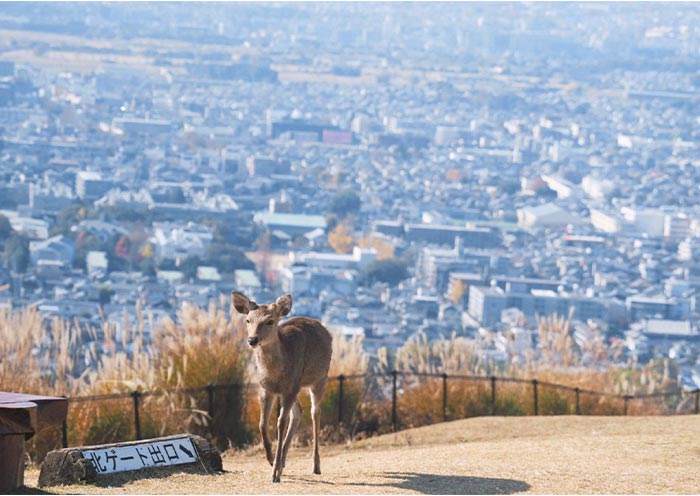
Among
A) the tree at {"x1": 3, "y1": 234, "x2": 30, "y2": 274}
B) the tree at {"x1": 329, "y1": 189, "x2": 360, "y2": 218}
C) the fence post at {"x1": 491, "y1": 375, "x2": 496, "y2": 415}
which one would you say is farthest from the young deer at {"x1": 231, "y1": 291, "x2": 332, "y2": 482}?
the tree at {"x1": 329, "y1": 189, "x2": 360, "y2": 218}

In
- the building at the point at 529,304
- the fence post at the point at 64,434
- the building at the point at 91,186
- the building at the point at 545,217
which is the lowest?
the building at the point at 529,304

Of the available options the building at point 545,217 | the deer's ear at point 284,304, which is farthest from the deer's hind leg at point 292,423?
the building at point 545,217

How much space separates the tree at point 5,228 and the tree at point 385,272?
13304 millimetres

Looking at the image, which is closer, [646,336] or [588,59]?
[646,336]

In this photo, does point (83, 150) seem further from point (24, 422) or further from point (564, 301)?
point (24, 422)

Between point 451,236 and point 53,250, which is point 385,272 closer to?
point 451,236

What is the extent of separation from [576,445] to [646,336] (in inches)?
1417

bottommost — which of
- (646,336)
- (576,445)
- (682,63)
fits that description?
(646,336)

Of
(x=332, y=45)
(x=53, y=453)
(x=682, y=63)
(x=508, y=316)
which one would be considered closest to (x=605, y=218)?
(x=508, y=316)

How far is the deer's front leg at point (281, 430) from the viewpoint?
A: 910cm

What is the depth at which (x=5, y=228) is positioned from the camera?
52.7 meters

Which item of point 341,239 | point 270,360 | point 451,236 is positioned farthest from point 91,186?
point 270,360

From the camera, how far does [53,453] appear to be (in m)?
8.99

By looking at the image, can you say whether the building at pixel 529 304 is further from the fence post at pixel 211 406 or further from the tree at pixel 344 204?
the fence post at pixel 211 406
